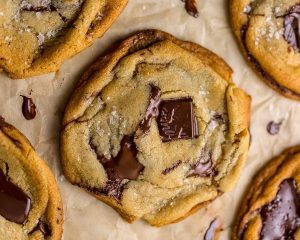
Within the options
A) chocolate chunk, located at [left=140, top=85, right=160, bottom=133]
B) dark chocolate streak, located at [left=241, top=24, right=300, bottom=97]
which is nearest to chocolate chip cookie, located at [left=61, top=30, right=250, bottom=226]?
chocolate chunk, located at [left=140, top=85, right=160, bottom=133]

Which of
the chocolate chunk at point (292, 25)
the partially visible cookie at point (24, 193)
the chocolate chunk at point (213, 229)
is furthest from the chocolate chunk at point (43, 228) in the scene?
the chocolate chunk at point (292, 25)

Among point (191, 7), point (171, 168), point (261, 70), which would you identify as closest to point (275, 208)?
point (171, 168)

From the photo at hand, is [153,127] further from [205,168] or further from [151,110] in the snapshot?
[205,168]

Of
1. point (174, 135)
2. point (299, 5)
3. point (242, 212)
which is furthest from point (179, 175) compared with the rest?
point (299, 5)

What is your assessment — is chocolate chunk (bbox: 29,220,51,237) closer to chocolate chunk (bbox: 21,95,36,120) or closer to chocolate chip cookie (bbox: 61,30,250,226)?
chocolate chip cookie (bbox: 61,30,250,226)

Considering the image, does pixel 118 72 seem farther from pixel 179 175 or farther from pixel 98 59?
pixel 179 175
